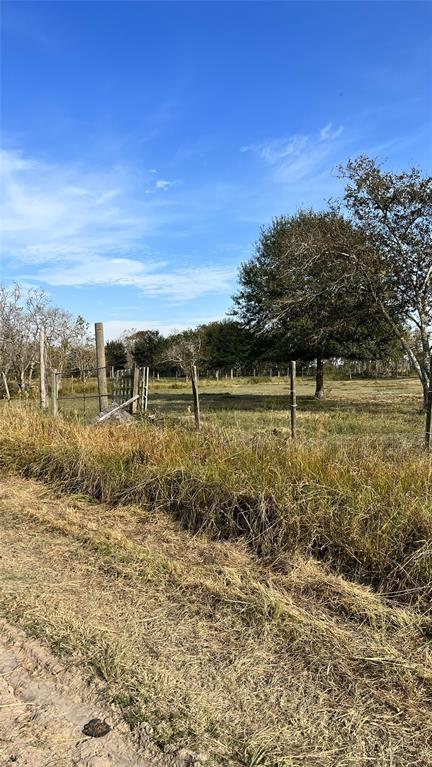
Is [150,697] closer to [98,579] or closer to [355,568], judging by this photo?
[98,579]

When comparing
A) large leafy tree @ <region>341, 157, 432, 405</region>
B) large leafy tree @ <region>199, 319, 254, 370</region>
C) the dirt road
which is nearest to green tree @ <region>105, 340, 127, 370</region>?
large leafy tree @ <region>199, 319, 254, 370</region>

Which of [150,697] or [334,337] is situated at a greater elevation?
[334,337]

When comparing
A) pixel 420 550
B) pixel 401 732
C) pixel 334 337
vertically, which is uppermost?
pixel 334 337

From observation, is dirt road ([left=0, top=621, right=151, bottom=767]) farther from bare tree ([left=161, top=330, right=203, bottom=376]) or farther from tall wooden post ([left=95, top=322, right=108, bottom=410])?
bare tree ([left=161, top=330, right=203, bottom=376])

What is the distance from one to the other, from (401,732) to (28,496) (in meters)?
4.85

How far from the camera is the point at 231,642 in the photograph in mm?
2975

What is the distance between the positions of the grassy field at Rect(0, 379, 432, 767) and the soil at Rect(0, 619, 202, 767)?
0.09 meters

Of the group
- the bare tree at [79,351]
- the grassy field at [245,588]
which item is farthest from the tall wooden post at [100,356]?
the bare tree at [79,351]

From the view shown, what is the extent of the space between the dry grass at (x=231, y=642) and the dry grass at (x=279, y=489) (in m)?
0.25

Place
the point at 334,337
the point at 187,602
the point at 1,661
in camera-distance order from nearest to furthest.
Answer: the point at 1,661 < the point at 187,602 < the point at 334,337

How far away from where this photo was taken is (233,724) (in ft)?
7.45

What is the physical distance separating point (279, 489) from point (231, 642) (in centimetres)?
180

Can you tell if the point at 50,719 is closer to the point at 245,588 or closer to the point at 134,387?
the point at 245,588

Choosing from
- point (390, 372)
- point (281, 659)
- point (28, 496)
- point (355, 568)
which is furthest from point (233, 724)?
point (390, 372)
